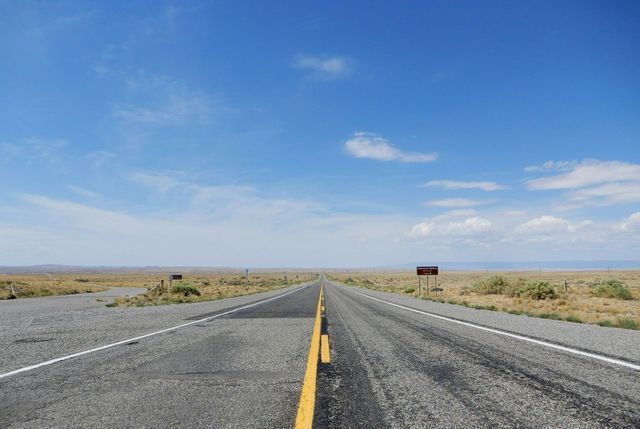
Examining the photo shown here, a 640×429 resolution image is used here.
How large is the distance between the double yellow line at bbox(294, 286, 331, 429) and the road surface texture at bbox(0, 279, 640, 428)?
8cm

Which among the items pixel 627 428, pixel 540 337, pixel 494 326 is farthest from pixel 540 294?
pixel 627 428

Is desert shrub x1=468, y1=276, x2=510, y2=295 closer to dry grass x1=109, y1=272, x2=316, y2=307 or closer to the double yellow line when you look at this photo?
dry grass x1=109, y1=272, x2=316, y2=307

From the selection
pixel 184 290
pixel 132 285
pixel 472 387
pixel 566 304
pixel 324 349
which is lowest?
pixel 132 285

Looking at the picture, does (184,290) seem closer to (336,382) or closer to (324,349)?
(324,349)

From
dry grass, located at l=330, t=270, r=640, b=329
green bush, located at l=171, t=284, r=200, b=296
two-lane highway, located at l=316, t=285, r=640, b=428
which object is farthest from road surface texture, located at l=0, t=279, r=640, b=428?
green bush, located at l=171, t=284, r=200, b=296

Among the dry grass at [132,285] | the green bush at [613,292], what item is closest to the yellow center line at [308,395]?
the dry grass at [132,285]

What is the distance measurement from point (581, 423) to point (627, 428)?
0.33 m

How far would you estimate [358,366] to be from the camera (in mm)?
5715

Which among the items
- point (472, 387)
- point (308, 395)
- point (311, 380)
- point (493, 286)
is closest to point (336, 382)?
point (311, 380)

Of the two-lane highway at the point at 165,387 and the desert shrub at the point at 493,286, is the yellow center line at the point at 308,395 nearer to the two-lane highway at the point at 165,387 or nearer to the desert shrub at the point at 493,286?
the two-lane highway at the point at 165,387

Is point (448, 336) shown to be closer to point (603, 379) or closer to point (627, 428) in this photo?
point (603, 379)

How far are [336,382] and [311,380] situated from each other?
13.2 inches

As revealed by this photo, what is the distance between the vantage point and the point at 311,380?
494 cm

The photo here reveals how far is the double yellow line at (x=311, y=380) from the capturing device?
3.55m
